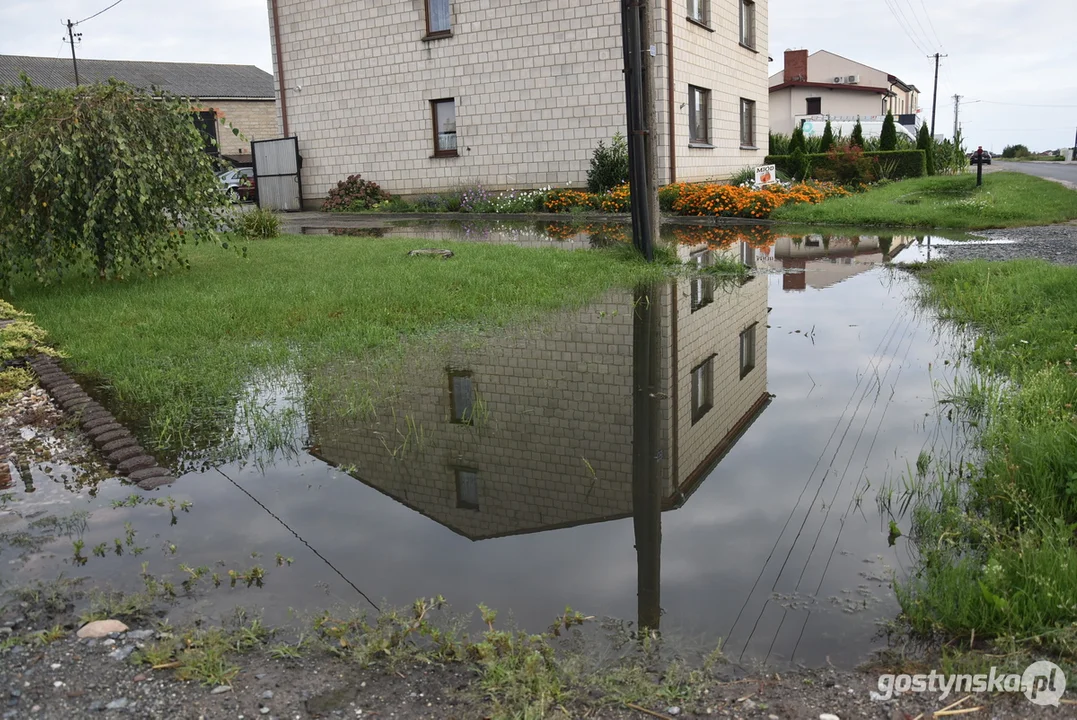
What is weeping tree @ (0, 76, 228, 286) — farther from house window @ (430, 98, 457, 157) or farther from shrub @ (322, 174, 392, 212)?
shrub @ (322, 174, 392, 212)

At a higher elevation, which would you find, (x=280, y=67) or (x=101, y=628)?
(x=280, y=67)

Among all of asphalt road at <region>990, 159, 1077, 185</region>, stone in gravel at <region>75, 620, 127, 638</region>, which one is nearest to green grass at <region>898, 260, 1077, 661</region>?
stone in gravel at <region>75, 620, 127, 638</region>

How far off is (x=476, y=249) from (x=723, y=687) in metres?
10.4

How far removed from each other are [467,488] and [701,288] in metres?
6.03

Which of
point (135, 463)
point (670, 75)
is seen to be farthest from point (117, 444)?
point (670, 75)

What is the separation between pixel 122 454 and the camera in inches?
185

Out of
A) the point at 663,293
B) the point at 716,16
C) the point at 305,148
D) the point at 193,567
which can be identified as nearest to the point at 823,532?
the point at 193,567

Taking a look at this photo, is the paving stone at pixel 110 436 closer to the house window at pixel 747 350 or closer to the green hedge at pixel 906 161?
the house window at pixel 747 350

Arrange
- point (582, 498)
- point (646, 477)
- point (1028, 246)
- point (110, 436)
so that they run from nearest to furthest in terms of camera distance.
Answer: point (582, 498), point (646, 477), point (110, 436), point (1028, 246)

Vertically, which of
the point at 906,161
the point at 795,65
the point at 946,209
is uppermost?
the point at 795,65

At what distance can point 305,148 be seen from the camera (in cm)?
2536

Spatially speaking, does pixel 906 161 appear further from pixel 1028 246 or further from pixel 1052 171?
pixel 1028 246

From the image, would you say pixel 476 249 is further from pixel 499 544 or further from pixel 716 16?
pixel 716 16

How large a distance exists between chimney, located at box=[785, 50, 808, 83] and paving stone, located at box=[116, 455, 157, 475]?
50.2 m
